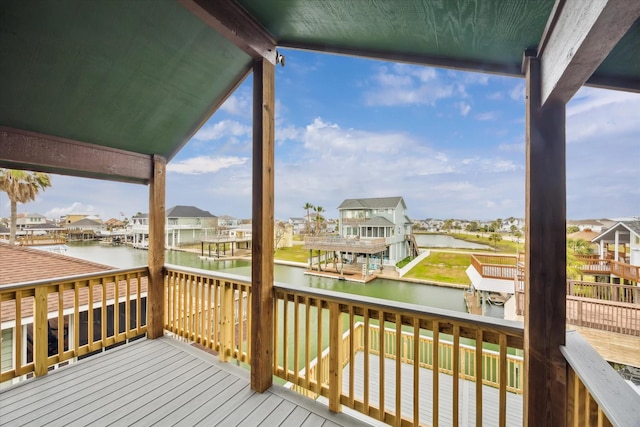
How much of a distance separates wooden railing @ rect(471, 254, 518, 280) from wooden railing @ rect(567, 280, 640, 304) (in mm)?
268

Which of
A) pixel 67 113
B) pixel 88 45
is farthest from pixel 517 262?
pixel 67 113

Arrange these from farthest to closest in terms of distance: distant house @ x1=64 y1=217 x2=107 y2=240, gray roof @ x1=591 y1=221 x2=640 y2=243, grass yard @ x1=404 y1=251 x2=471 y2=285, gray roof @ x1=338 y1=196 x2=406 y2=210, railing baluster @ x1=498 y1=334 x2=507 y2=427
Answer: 1. distant house @ x1=64 y1=217 x2=107 y2=240
2. gray roof @ x1=338 y1=196 x2=406 y2=210
3. grass yard @ x1=404 y1=251 x2=471 y2=285
4. railing baluster @ x1=498 y1=334 x2=507 y2=427
5. gray roof @ x1=591 y1=221 x2=640 y2=243

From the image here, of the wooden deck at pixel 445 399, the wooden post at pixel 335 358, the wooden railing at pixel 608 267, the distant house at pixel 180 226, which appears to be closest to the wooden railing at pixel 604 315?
the wooden railing at pixel 608 267

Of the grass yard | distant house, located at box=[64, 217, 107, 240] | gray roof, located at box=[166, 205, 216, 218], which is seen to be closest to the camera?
the grass yard

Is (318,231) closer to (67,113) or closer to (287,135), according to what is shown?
(287,135)

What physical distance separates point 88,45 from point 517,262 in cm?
335

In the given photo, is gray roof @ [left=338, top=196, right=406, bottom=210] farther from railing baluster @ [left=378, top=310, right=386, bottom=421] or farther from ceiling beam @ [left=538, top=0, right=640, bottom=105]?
ceiling beam @ [left=538, top=0, right=640, bottom=105]

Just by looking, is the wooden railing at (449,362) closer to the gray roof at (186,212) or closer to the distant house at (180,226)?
the distant house at (180,226)

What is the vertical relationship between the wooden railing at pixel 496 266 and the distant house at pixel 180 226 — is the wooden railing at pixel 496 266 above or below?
below

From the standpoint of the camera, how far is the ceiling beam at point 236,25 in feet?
5.76

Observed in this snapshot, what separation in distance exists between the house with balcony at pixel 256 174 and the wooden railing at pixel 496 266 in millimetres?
275

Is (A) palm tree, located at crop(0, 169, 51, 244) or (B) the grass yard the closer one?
(B) the grass yard

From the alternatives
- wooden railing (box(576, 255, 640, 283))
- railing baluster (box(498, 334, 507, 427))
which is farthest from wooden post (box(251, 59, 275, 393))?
wooden railing (box(576, 255, 640, 283))

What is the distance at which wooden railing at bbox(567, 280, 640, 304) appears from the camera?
132 centimetres
